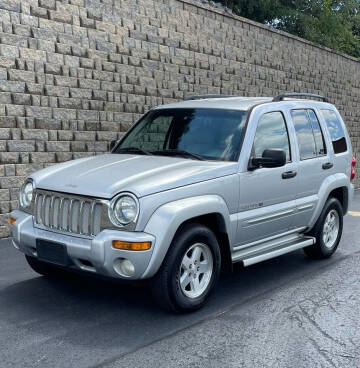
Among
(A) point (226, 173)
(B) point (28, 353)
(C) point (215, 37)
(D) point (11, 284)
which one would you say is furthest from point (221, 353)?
(C) point (215, 37)

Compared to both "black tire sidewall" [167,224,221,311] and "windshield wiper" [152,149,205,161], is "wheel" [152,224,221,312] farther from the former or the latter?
"windshield wiper" [152,149,205,161]

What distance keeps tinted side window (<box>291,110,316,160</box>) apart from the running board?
0.97 m

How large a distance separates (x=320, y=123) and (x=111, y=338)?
156 inches

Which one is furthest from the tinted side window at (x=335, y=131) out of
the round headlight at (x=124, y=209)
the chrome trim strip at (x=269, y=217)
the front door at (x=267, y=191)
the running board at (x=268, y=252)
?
the round headlight at (x=124, y=209)

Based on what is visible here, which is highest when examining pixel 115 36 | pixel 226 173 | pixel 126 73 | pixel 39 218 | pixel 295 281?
pixel 115 36

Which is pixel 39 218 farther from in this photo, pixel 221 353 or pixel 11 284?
pixel 221 353

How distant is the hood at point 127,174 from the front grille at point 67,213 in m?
0.07

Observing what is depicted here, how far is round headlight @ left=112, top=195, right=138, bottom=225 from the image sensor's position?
4.36 m

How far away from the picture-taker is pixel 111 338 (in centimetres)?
420

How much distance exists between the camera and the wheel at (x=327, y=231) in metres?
6.69

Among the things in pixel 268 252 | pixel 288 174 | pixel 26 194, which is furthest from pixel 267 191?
pixel 26 194

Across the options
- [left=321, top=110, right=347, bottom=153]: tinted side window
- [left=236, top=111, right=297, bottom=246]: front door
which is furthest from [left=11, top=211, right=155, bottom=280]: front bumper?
[left=321, top=110, right=347, bottom=153]: tinted side window

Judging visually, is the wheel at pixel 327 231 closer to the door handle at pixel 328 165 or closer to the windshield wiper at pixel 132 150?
the door handle at pixel 328 165

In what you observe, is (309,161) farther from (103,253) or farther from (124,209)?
(103,253)
